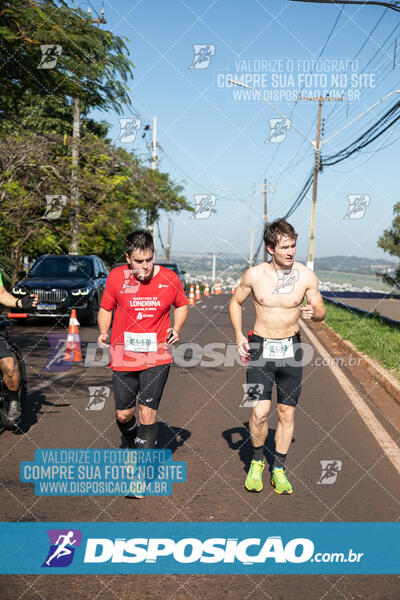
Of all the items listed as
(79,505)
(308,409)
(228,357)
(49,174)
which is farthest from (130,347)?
(49,174)

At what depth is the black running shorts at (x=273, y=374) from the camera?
5164mm

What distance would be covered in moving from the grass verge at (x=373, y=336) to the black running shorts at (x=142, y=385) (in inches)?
227

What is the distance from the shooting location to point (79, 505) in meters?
4.70

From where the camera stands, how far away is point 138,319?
16.5 feet

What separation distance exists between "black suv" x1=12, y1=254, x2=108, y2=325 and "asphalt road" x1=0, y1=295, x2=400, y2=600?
6.74 metres

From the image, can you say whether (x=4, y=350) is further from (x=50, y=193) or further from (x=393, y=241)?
(x=393, y=241)

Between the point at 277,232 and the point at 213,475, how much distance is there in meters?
2.08

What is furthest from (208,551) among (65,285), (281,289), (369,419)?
(65,285)

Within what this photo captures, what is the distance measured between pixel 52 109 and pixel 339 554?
40111mm

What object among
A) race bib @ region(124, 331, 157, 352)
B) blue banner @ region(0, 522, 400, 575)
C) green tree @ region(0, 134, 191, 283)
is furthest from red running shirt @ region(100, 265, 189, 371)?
green tree @ region(0, 134, 191, 283)

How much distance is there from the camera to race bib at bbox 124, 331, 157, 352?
16.5ft

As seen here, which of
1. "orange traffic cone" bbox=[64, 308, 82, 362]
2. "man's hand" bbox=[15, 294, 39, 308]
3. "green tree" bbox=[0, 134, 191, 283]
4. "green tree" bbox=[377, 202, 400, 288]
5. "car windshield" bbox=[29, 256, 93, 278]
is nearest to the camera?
"man's hand" bbox=[15, 294, 39, 308]

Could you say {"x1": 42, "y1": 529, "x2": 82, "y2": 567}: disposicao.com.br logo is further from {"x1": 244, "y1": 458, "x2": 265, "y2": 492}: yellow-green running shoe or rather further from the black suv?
the black suv

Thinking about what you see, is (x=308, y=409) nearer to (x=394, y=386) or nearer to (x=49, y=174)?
(x=394, y=386)
